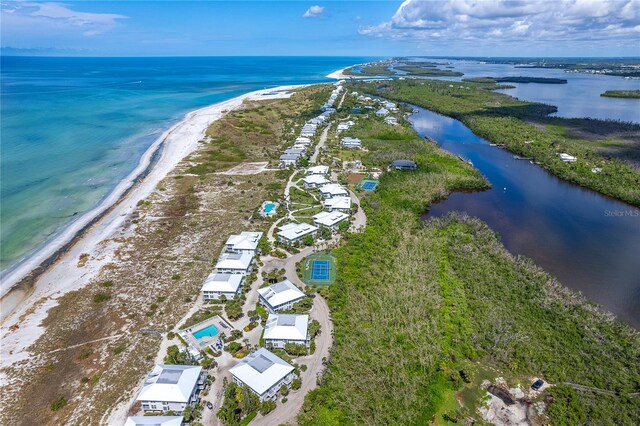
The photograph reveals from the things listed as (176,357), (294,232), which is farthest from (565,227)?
(176,357)

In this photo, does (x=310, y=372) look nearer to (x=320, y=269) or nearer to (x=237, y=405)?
(x=237, y=405)

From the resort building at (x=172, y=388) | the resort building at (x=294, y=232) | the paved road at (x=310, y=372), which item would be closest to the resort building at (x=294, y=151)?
the resort building at (x=294, y=232)

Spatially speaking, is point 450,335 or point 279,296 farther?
point 279,296

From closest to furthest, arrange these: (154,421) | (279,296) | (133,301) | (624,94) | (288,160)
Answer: (154,421) < (279,296) < (133,301) < (288,160) < (624,94)

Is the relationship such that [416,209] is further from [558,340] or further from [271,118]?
[271,118]

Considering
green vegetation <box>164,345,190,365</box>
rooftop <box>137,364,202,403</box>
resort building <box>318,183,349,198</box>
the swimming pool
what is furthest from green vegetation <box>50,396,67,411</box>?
resort building <box>318,183,349,198</box>

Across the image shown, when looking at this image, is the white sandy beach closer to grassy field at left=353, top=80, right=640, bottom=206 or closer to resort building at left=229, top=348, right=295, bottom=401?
resort building at left=229, top=348, right=295, bottom=401

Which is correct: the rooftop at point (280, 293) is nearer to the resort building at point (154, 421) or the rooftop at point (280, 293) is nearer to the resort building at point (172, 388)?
the resort building at point (172, 388)
